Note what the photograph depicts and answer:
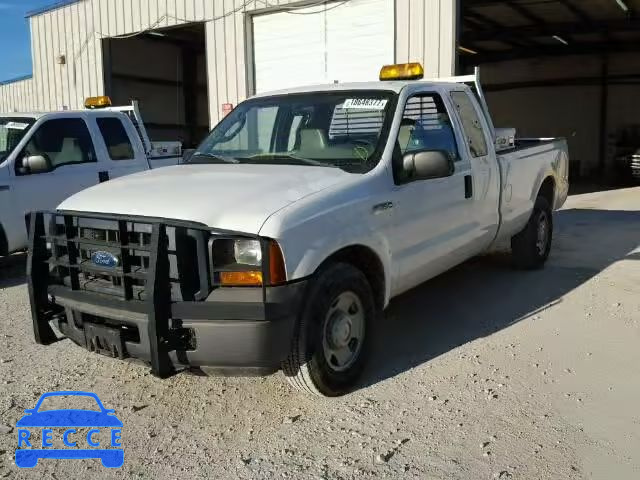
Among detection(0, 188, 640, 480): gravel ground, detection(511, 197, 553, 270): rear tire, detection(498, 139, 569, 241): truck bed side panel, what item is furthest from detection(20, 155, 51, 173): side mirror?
detection(511, 197, 553, 270): rear tire

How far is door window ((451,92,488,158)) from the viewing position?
5215 millimetres

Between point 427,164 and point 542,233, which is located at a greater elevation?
point 427,164

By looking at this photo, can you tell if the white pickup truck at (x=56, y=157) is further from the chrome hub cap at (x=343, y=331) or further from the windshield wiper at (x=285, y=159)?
the chrome hub cap at (x=343, y=331)

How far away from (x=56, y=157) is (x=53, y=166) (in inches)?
9.2

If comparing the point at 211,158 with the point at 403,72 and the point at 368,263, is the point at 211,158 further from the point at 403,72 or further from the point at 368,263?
the point at 403,72

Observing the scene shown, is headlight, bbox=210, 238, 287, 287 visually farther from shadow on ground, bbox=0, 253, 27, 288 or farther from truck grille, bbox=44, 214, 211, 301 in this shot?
shadow on ground, bbox=0, 253, 27, 288

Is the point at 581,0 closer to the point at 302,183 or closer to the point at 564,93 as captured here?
the point at 564,93

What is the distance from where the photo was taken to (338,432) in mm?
3404

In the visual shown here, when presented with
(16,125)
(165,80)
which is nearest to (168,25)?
(165,80)

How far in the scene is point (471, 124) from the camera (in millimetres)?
5359

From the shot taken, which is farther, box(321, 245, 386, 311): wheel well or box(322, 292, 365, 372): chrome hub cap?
box(321, 245, 386, 311): wheel well

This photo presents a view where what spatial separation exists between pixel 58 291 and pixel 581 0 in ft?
50.5

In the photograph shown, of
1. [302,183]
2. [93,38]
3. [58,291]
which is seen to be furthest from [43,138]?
[93,38]

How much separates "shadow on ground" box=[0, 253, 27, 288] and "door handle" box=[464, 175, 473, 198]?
480cm
